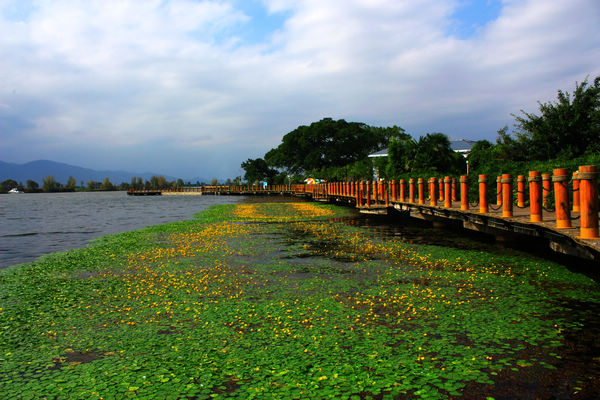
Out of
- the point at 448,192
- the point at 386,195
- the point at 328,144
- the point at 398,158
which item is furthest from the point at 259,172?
the point at 448,192

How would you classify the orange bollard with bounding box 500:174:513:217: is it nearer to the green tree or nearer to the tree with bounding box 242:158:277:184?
the green tree

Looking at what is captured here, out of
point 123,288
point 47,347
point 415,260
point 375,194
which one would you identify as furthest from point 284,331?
point 375,194

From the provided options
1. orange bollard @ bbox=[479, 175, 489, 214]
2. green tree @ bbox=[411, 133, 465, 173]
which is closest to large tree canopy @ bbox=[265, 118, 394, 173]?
green tree @ bbox=[411, 133, 465, 173]

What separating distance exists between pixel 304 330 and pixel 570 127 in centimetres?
2337

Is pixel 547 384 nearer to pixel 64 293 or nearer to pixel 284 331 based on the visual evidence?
pixel 284 331

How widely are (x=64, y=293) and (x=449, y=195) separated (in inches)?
495

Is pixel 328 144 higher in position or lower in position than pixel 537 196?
higher

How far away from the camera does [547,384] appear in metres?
4.61

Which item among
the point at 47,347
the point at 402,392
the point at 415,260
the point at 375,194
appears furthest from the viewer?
the point at 375,194

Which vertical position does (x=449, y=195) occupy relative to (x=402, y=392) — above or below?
above

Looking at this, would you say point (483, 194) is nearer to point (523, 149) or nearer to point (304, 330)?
point (304, 330)

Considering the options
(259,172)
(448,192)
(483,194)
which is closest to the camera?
(483,194)

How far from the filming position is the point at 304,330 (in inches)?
255

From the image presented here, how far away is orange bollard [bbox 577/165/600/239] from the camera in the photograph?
7387 millimetres
